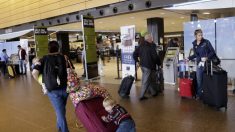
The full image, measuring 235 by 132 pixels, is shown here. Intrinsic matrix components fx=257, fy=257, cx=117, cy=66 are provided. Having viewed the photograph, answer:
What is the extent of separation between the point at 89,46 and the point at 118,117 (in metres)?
6.96

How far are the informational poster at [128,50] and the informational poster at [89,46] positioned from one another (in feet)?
4.35

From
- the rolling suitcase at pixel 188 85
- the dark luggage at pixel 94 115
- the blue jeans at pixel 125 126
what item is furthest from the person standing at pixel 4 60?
the blue jeans at pixel 125 126

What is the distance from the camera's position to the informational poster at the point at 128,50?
8.30 metres

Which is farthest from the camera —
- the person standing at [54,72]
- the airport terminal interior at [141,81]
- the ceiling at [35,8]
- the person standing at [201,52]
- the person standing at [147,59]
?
the ceiling at [35,8]

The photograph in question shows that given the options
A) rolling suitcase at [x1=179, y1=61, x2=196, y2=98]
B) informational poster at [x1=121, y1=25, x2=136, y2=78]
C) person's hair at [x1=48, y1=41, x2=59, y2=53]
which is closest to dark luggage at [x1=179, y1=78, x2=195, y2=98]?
rolling suitcase at [x1=179, y1=61, x2=196, y2=98]

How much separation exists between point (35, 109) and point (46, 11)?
9.13 meters

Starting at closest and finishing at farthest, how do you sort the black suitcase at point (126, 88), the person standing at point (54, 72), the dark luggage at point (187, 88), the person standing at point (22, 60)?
the person standing at point (54, 72) → the dark luggage at point (187, 88) → the black suitcase at point (126, 88) → the person standing at point (22, 60)

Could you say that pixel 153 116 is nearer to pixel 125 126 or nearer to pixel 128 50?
pixel 125 126

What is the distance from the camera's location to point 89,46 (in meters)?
9.27

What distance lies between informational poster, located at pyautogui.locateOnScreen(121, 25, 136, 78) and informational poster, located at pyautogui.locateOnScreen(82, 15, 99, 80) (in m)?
1.33

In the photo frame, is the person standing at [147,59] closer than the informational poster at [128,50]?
Yes

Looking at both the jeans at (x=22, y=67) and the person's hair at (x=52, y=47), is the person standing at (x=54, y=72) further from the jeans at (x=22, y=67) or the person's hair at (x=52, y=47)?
the jeans at (x=22, y=67)

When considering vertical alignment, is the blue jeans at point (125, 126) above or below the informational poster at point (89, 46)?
below

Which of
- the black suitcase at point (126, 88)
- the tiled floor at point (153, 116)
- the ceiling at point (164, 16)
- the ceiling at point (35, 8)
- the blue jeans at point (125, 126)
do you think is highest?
the ceiling at point (35, 8)
